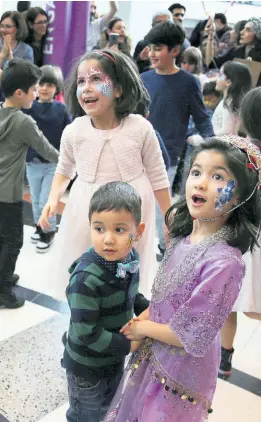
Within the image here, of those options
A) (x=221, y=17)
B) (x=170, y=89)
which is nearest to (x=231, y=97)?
(x=170, y=89)

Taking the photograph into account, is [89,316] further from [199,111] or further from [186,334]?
[199,111]

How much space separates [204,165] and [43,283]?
1.75 meters

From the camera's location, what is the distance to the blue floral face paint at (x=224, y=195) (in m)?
1.14

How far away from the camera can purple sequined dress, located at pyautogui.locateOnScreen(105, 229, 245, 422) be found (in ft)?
3.56

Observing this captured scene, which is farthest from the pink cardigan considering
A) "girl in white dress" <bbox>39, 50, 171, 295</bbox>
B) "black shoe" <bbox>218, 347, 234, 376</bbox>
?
"black shoe" <bbox>218, 347, 234, 376</bbox>

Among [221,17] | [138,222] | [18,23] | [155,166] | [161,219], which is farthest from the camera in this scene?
[221,17]

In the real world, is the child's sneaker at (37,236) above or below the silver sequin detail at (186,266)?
below

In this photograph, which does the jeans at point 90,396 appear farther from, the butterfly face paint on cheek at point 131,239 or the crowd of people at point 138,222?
the butterfly face paint on cheek at point 131,239

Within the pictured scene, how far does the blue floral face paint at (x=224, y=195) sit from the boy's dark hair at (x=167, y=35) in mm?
1641

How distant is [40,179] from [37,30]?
176cm

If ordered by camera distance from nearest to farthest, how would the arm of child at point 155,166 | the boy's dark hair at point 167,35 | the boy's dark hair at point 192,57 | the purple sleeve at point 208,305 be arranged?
the purple sleeve at point 208,305
the arm of child at point 155,166
the boy's dark hair at point 167,35
the boy's dark hair at point 192,57

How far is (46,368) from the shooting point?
78.7 inches

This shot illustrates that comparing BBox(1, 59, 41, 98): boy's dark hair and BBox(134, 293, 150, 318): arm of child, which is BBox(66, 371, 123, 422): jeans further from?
BBox(1, 59, 41, 98): boy's dark hair

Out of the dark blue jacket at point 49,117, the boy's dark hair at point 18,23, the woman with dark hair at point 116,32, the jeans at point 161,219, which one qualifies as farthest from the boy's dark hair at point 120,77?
the woman with dark hair at point 116,32
